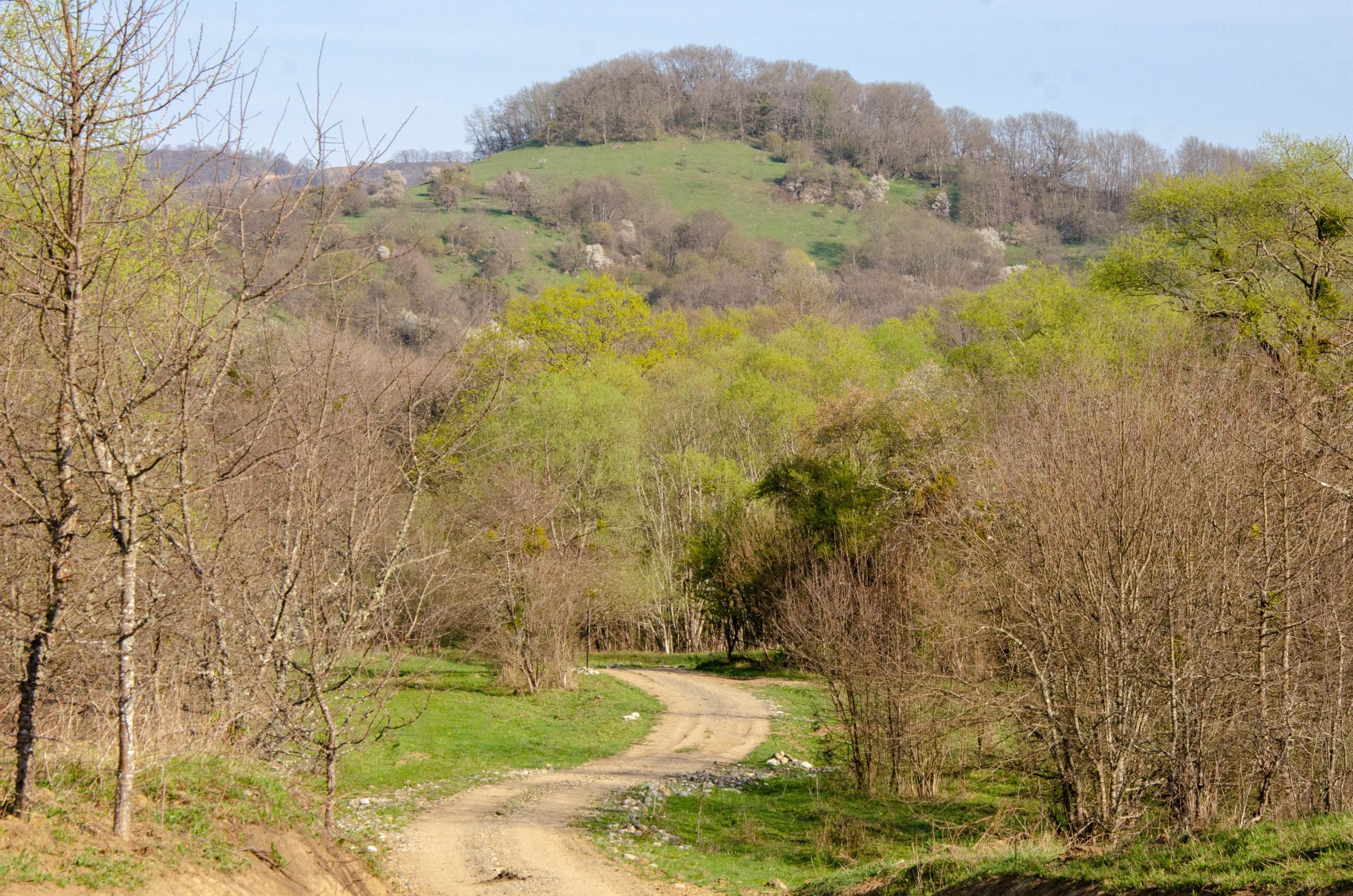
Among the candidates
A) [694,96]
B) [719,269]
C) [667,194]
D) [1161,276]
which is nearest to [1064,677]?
[1161,276]

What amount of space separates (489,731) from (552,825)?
23.8ft

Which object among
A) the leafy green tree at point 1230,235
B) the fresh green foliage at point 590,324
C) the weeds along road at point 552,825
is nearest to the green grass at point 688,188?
the fresh green foliage at point 590,324

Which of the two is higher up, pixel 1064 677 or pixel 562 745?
Result: pixel 1064 677

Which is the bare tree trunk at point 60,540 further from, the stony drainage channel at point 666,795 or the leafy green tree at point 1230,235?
the leafy green tree at point 1230,235

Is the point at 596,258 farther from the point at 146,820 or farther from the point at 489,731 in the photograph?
the point at 146,820

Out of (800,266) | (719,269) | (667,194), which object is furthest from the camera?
(667,194)

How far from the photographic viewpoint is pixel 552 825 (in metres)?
13.8

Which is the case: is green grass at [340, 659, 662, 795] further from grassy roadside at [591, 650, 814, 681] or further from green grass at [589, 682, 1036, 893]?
grassy roadside at [591, 650, 814, 681]

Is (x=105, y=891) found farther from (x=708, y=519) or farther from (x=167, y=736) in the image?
(x=708, y=519)

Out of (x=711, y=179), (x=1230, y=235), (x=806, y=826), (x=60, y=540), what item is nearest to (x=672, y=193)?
(x=711, y=179)

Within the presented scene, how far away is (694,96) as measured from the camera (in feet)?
428

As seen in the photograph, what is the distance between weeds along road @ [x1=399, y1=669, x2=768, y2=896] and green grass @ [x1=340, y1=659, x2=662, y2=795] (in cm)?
88

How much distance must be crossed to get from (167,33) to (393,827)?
10.5 m

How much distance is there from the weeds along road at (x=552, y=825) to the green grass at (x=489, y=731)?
878mm
